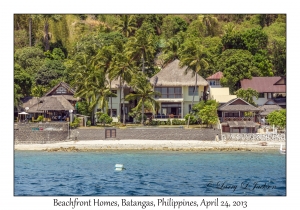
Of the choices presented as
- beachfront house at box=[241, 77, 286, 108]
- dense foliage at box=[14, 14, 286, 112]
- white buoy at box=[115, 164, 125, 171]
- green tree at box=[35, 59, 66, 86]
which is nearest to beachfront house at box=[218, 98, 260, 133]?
beachfront house at box=[241, 77, 286, 108]

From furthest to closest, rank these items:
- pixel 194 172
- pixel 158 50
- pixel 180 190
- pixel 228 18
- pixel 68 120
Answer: pixel 228 18 → pixel 158 50 → pixel 68 120 → pixel 194 172 → pixel 180 190

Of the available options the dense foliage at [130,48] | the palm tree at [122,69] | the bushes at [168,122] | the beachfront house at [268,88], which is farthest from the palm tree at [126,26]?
the bushes at [168,122]

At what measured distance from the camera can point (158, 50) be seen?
92.0 metres

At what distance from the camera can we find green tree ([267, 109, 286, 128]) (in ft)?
211

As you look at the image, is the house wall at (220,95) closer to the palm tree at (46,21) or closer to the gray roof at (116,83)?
the gray roof at (116,83)

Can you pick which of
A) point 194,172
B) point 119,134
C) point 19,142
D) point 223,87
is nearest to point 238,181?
point 194,172

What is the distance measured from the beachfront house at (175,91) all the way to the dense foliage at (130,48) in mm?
1442

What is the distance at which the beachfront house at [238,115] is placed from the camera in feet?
214

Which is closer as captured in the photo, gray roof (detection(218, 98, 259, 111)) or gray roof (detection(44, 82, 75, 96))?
gray roof (detection(218, 98, 259, 111))

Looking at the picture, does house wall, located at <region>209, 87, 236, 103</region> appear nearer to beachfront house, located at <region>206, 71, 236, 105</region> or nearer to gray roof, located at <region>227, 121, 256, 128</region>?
beachfront house, located at <region>206, 71, 236, 105</region>

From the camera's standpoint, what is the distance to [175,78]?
73.1 meters

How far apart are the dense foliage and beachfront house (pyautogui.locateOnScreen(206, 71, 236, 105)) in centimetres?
127
